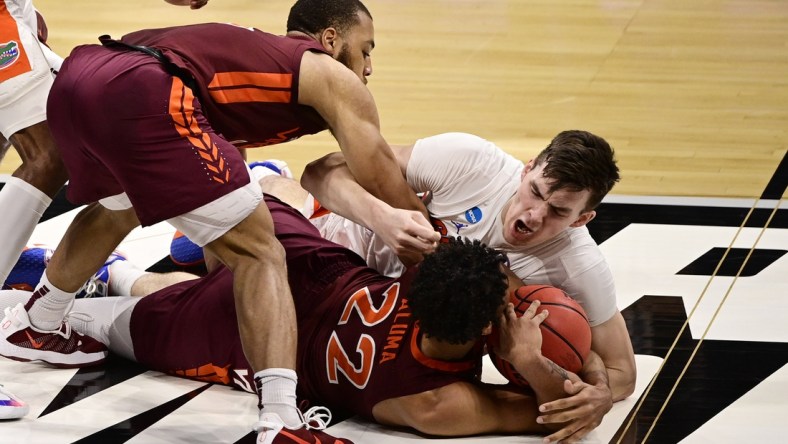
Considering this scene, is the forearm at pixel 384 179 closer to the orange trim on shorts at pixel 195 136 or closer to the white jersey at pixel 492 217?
the white jersey at pixel 492 217

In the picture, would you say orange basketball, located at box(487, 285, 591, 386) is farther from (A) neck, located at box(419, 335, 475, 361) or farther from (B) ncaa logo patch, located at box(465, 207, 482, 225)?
(B) ncaa logo patch, located at box(465, 207, 482, 225)

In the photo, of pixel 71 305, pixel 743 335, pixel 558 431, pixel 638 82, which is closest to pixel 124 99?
pixel 71 305

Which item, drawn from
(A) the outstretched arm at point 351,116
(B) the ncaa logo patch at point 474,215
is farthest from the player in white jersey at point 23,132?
(B) the ncaa logo patch at point 474,215

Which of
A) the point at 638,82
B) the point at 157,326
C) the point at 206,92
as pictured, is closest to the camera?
the point at 206,92

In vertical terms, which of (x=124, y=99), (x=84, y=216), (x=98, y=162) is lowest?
(x=84, y=216)

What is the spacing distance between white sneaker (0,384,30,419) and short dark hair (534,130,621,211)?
5.98ft

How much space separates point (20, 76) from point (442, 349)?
177 cm

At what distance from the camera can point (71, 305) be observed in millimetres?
4312

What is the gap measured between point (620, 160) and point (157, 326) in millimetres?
3327

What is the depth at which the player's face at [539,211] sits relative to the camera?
12.6 feet

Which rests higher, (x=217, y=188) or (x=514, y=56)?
(x=217, y=188)

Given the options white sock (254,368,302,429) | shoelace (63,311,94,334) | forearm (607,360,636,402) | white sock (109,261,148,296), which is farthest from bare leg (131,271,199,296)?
forearm (607,360,636,402)

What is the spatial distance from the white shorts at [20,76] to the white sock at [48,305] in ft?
1.81

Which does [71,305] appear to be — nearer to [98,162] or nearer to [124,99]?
[98,162]
